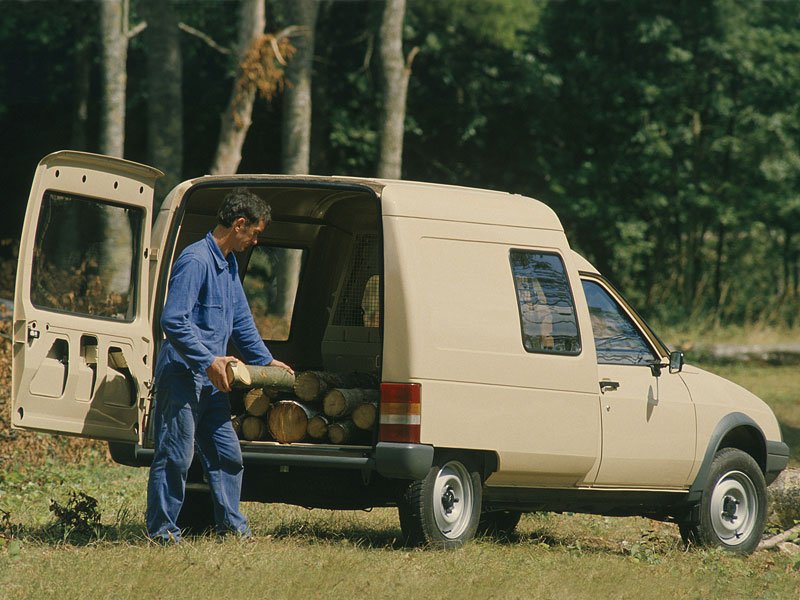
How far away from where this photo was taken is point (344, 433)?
828 cm

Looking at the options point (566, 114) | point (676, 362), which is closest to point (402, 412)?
point (676, 362)

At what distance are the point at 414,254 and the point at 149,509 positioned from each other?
2077 millimetres

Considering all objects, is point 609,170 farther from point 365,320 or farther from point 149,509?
point 149,509

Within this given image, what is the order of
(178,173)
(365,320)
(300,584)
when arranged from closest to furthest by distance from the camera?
(300,584) < (365,320) < (178,173)

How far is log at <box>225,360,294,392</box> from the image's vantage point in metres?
7.71

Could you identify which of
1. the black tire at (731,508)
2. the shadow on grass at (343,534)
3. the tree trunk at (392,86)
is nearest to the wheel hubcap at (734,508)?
the black tire at (731,508)

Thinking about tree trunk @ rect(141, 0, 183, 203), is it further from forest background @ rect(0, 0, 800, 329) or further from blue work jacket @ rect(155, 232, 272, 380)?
blue work jacket @ rect(155, 232, 272, 380)

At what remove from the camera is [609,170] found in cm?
3216

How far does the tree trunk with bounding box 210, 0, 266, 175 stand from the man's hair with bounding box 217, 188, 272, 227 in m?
11.9

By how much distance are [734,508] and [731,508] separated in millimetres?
21

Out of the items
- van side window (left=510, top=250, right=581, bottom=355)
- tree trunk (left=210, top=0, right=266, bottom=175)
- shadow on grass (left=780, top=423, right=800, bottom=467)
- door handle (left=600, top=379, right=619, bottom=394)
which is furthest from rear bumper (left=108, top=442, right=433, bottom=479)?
tree trunk (left=210, top=0, right=266, bottom=175)

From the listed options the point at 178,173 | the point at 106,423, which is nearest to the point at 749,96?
the point at 178,173

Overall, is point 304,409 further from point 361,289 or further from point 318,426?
point 361,289

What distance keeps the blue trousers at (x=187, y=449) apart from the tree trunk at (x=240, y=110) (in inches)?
474
